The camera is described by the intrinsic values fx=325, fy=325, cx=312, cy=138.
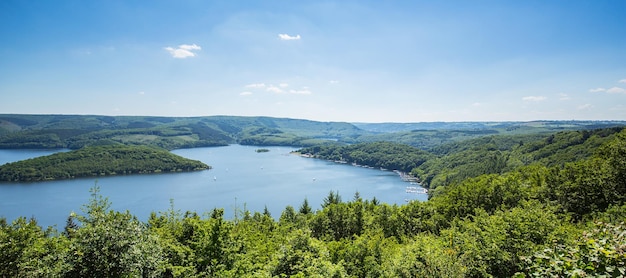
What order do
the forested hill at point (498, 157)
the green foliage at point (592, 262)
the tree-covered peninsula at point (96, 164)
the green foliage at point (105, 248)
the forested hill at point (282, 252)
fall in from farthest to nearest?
1. the tree-covered peninsula at point (96, 164)
2. the forested hill at point (498, 157)
3. the green foliage at point (105, 248)
4. the forested hill at point (282, 252)
5. the green foliage at point (592, 262)

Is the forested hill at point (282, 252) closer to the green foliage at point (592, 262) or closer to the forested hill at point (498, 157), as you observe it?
the green foliage at point (592, 262)

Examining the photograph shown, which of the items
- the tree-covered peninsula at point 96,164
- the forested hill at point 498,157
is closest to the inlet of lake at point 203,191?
the tree-covered peninsula at point 96,164

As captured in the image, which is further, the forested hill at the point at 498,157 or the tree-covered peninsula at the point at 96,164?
the tree-covered peninsula at the point at 96,164

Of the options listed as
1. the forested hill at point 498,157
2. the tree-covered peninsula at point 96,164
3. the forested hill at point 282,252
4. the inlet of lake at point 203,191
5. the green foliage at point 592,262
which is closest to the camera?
the green foliage at point 592,262

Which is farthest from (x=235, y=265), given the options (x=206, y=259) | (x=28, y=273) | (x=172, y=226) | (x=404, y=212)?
(x=404, y=212)

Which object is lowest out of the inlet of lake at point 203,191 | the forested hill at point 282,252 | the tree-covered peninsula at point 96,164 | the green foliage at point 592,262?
the inlet of lake at point 203,191

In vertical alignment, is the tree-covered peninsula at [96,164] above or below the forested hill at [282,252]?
below
